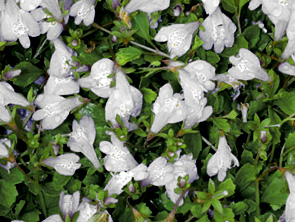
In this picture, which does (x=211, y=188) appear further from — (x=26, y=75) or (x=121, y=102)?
(x=26, y=75)

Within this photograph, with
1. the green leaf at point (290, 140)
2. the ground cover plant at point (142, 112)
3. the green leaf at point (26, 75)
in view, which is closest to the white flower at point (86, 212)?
the ground cover plant at point (142, 112)

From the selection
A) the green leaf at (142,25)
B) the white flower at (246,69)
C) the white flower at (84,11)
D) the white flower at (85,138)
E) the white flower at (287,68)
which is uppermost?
the white flower at (84,11)

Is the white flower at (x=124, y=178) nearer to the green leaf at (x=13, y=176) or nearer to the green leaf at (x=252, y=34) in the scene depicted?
the green leaf at (x=13, y=176)

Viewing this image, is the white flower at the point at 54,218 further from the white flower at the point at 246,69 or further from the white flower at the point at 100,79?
the white flower at the point at 246,69

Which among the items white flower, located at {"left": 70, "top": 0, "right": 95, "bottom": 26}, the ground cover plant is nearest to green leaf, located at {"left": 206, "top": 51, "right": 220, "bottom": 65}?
the ground cover plant

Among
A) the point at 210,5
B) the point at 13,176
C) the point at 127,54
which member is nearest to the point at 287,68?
the point at 210,5

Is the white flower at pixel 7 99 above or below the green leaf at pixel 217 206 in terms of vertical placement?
above
